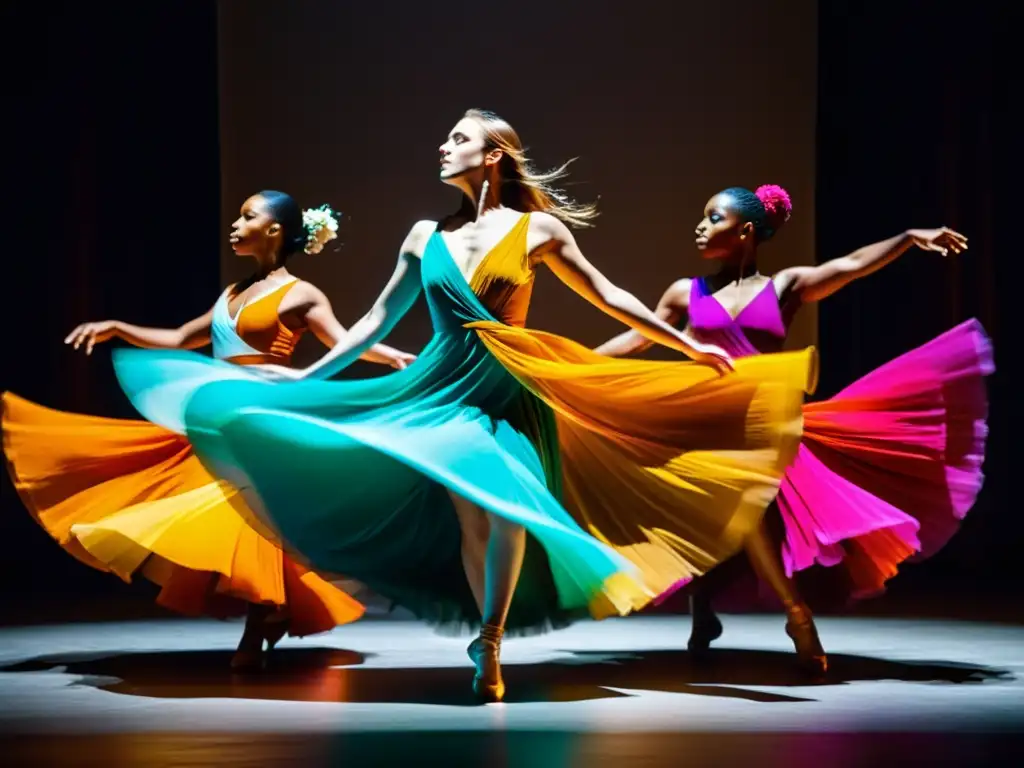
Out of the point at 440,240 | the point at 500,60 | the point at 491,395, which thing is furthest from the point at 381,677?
the point at 500,60

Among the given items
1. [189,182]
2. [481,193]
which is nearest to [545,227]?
[481,193]

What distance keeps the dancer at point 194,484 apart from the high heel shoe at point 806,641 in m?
1.14

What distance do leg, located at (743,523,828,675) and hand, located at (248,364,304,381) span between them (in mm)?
1154

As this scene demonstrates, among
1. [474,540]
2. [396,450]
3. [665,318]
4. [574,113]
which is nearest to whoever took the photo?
[396,450]

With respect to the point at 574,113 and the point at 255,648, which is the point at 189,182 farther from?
the point at 255,648

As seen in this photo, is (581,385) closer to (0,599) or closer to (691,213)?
(691,213)

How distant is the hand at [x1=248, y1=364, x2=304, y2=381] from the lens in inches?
144

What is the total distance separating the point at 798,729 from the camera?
3.05m

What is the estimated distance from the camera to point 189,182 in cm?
599

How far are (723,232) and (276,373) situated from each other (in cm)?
121

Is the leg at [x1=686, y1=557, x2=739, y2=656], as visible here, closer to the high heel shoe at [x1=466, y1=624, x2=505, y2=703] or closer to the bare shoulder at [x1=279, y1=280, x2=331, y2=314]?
the high heel shoe at [x1=466, y1=624, x2=505, y2=703]

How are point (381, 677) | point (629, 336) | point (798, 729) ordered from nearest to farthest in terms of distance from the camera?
point (798, 729), point (381, 677), point (629, 336)

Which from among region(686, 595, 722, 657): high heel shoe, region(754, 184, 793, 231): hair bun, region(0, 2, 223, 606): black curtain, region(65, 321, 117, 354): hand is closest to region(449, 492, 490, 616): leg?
region(686, 595, 722, 657): high heel shoe

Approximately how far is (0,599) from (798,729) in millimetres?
3392
